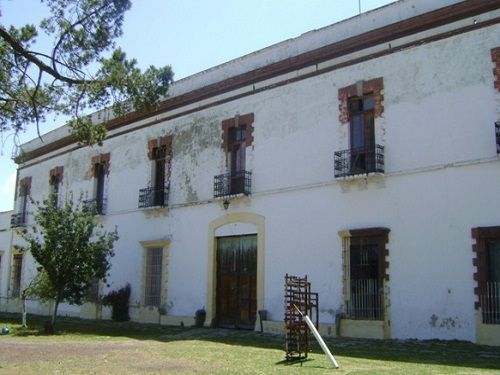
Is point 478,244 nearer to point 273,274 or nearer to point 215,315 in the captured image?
point 273,274

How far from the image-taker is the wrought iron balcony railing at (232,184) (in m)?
19.8

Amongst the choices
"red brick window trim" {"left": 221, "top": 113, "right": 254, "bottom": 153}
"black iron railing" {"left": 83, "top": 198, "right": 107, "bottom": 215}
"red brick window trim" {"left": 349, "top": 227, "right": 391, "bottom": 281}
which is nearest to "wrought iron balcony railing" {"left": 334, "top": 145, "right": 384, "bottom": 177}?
"red brick window trim" {"left": 349, "top": 227, "right": 391, "bottom": 281}

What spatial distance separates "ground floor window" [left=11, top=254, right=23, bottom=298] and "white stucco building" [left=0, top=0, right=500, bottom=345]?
8.74 m

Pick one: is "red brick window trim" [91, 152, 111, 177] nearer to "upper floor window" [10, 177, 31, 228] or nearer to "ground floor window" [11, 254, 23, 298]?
"upper floor window" [10, 177, 31, 228]

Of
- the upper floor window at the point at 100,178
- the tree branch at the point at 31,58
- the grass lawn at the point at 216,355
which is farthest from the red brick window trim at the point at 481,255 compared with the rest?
the upper floor window at the point at 100,178

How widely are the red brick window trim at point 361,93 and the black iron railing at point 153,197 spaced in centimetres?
813

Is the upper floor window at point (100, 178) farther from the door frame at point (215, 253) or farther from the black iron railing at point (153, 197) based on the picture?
the door frame at point (215, 253)

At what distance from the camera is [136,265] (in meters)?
23.7

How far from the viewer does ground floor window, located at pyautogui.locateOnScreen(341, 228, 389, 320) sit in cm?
1600

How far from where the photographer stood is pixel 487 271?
559 inches

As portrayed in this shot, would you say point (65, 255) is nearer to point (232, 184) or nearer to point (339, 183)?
point (232, 184)

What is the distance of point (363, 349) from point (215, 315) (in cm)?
762

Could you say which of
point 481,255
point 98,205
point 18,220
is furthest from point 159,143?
point 481,255

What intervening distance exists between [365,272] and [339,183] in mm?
2538
